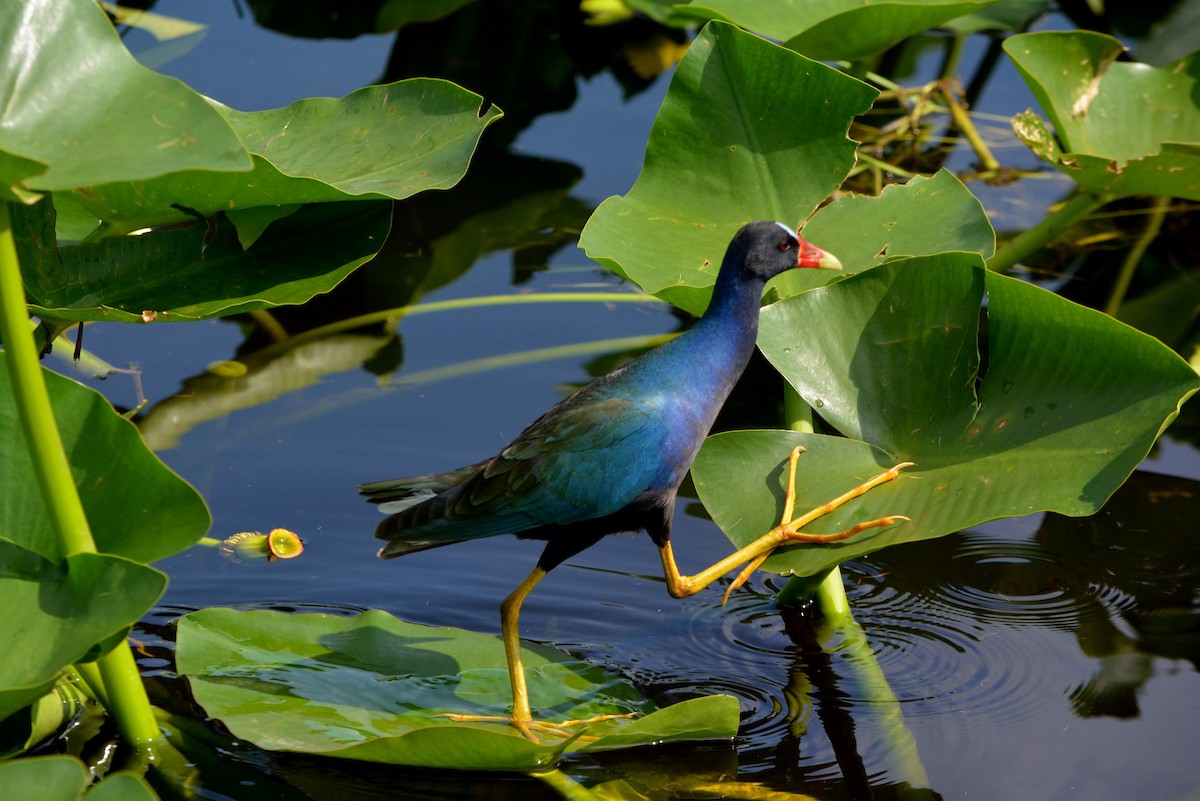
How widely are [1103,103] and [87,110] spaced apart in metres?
2.18

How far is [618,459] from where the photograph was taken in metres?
2.10

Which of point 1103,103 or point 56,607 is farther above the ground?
point 1103,103

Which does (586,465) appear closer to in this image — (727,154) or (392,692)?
(392,692)

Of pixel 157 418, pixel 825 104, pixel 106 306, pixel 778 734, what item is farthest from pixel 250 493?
pixel 825 104

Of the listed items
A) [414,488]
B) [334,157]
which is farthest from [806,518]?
[334,157]

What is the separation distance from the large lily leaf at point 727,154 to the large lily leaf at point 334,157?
355 mm

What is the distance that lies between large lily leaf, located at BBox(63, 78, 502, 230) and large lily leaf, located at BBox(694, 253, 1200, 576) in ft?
2.02

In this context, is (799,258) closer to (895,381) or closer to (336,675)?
(895,381)

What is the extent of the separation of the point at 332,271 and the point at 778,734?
1.05 metres

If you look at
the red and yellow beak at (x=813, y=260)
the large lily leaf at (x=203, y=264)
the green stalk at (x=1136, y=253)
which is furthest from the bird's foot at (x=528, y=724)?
the green stalk at (x=1136, y=253)

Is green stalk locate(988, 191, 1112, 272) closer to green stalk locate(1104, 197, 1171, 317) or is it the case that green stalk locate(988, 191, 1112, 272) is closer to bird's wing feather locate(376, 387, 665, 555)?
green stalk locate(1104, 197, 1171, 317)

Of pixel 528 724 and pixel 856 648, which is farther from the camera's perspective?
pixel 856 648

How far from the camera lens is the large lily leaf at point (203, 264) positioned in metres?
2.15

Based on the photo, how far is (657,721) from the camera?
1.79 metres
